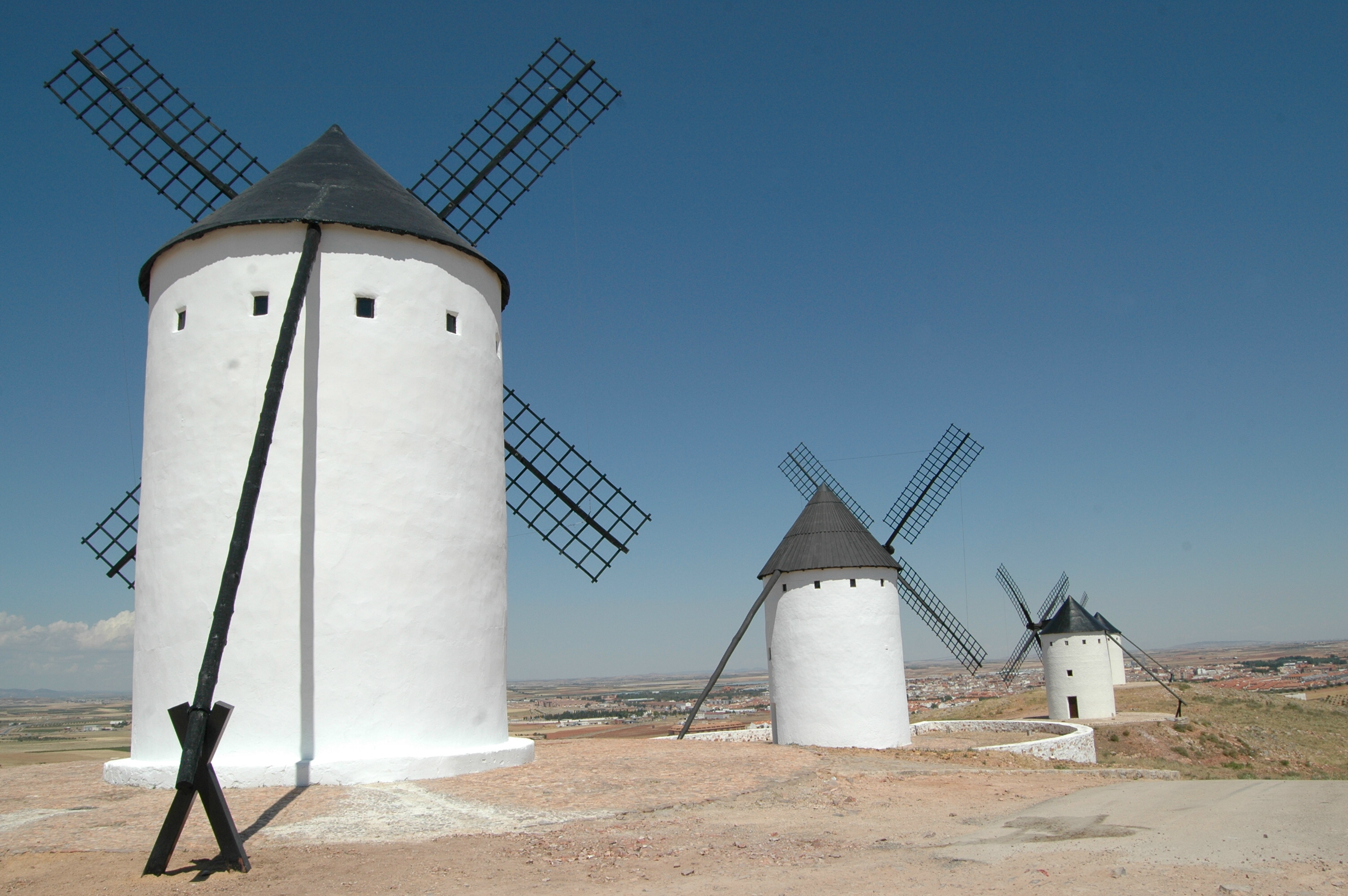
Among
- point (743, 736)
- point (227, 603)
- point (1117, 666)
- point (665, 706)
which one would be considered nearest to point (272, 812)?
point (227, 603)

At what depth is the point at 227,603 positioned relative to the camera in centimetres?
738

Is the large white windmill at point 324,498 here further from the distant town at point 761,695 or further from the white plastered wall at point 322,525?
the distant town at point 761,695

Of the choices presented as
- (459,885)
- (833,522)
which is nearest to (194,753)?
(459,885)

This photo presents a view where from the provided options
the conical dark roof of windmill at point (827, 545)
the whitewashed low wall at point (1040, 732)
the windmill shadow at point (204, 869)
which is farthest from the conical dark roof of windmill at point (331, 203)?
the whitewashed low wall at point (1040, 732)

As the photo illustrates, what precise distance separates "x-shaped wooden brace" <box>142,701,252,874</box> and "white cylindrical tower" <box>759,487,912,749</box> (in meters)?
12.0

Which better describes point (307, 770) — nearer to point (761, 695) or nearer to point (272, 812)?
point (272, 812)

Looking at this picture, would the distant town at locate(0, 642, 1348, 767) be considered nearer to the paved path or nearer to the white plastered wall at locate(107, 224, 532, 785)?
the white plastered wall at locate(107, 224, 532, 785)

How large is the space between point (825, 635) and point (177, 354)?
11.7 m

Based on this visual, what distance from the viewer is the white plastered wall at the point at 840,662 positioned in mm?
16562

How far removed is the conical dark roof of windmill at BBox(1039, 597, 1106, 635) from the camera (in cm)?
2825

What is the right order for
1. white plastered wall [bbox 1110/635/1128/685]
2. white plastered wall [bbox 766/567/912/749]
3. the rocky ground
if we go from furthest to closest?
white plastered wall [bbox 1110/635/1128/685], the rocky ground, white plastered wall [bbox 766/567/912/749]

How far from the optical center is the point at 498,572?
11.3m

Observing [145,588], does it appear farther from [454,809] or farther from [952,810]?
[952,810]

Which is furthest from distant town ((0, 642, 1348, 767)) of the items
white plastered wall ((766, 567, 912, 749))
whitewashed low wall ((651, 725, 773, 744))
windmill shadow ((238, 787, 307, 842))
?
white plastered wall ((766, 567, 912, 749))
